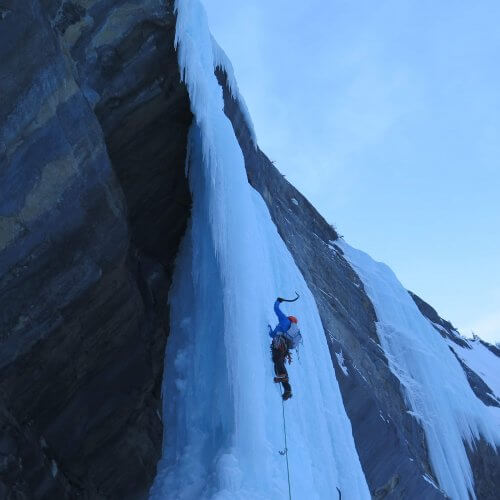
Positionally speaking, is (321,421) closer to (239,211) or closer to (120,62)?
(239,211)

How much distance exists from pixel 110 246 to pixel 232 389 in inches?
111

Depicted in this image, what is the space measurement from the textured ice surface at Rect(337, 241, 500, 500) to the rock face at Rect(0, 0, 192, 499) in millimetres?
7553

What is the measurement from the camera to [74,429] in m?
9.66

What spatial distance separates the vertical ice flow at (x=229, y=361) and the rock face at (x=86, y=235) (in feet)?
2.04

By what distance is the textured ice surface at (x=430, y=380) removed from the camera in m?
15.5

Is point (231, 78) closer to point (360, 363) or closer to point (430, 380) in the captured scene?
point (360, 363)

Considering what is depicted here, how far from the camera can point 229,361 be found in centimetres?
781

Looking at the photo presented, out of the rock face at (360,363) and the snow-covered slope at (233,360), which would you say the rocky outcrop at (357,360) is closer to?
the rock face at (360,363)

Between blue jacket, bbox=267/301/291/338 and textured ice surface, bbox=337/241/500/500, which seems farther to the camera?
textured ice surface, bbox=337/241/500/500

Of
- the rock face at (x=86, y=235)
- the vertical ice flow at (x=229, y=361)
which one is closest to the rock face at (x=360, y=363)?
the vertical ice flow at (x=229, y=361)

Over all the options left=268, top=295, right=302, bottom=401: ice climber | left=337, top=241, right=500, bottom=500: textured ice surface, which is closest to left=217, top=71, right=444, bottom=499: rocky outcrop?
left=337, top=241, right=500, bottom=500: textured ice surface

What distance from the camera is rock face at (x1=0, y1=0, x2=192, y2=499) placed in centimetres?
709

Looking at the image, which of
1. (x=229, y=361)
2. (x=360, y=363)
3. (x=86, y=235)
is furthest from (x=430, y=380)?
(x=86, y=235)

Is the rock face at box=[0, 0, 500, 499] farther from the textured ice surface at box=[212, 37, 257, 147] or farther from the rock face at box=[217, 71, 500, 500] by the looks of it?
the textured ice surface at box=[212, 37, 257, 147]
